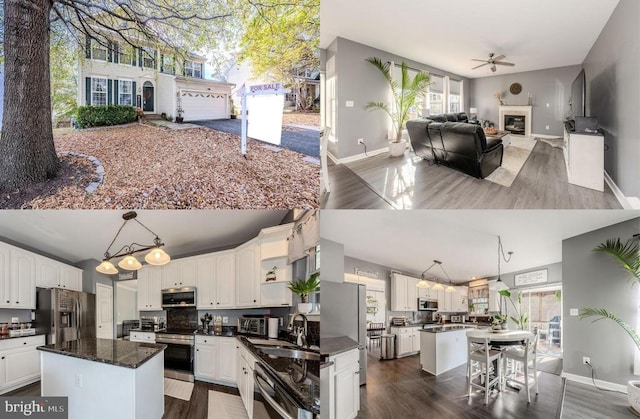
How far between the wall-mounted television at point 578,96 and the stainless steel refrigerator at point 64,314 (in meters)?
2.39

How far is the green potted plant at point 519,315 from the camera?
7.07 feet

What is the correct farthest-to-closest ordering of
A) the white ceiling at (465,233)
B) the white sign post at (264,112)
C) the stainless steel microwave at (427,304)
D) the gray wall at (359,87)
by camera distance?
the white sign post at (264,112) → the white ceiling at (465,233) → the stainless steel microwave at (427,304) → the gray wall at (359,87)

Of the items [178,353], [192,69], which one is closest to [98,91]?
[192,69]

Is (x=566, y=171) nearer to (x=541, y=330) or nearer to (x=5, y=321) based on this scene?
(x=541, y=330)

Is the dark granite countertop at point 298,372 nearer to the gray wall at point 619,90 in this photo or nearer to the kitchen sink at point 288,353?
the kitchen sink at point 288,353

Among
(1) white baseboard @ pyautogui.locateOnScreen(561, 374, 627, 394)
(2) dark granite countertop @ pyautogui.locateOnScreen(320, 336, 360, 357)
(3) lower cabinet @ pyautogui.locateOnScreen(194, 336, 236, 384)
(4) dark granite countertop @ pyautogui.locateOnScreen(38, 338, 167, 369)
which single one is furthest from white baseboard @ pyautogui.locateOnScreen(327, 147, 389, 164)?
(1) white baseboard @ pyautogui.locateOnScreen(561, 374, 627, 394)

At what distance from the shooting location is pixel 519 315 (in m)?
2.17

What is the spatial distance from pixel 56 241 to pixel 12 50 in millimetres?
984

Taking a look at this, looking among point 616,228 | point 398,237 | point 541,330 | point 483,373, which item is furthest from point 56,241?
point 616,228

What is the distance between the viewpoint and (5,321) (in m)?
2.11

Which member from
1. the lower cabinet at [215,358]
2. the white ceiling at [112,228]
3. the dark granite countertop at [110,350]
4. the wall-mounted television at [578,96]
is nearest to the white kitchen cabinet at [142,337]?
the dark granite countertop at [110,350]

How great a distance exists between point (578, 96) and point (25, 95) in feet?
8.64

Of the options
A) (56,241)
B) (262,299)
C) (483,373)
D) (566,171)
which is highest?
(566,171)

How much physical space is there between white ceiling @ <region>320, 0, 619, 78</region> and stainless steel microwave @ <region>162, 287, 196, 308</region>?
A: 4.04ft
